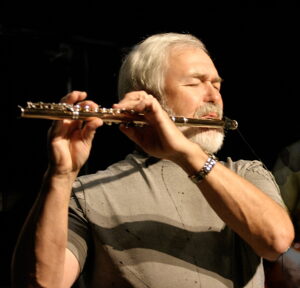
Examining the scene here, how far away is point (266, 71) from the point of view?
307 centimetres

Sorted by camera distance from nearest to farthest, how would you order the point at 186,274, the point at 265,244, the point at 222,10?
1. the point at 265,244
2. the point at 186,274
3. the point at 222,10

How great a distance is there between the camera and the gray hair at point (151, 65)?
6.49ft

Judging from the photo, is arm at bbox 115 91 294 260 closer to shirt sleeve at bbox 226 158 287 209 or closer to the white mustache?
shirt sleeve at bbox 226 158 287 209

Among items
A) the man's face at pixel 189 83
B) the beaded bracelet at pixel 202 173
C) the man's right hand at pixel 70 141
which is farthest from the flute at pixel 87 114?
the beaded bracelet at pixel 202 173

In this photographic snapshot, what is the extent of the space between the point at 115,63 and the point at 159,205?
5.17 feet

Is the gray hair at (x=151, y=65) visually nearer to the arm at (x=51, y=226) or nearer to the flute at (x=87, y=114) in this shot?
the flute at (x=87, y=114)

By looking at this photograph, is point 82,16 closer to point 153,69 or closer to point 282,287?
point 153,69

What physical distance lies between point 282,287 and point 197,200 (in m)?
1.12

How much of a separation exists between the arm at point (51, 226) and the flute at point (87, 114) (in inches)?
1.3

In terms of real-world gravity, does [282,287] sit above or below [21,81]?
below

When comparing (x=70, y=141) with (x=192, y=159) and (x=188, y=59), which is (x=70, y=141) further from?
(x=188, y=59)

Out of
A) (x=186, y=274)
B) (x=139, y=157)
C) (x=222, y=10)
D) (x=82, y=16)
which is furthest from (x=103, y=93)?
(x=186, y=274)

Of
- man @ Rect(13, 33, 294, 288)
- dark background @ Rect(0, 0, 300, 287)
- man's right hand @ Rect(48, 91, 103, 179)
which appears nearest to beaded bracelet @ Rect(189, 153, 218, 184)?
man @ Rect(13, 33, 294, 288)

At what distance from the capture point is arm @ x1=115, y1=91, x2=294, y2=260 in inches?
59.8
